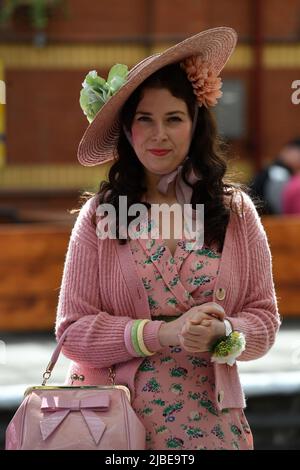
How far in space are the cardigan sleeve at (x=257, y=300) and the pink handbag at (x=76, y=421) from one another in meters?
0.32

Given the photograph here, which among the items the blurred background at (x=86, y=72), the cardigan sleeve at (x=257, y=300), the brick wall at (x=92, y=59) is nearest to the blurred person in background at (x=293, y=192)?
the blurred background at (x=86, y=72)

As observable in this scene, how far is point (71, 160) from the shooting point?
14.0 metres

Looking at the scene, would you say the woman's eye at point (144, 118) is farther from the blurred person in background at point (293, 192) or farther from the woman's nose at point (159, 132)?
the blurred person in background at point (293, 192)

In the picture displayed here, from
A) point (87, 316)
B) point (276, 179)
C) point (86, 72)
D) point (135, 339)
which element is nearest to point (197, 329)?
point (135, 339)

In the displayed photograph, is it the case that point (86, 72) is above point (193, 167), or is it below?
above

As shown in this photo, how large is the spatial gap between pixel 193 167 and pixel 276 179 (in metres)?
5.94

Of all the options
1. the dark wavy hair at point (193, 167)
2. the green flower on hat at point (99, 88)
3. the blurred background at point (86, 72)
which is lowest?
the dark wavy hair at point (193, 167)

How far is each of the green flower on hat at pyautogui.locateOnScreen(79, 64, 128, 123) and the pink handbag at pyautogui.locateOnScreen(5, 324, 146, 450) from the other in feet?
2.32

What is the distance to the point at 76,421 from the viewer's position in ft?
8.37

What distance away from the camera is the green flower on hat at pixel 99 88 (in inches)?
112

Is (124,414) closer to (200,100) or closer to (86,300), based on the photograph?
(86,300)

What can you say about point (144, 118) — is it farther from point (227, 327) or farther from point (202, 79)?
point (227, 327)

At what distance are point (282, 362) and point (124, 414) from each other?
4.30m

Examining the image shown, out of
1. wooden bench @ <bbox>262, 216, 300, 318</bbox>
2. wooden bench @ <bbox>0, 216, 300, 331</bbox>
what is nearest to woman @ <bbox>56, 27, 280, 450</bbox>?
wooden bench @ <bbox>0, 216, 300, 331</bbox>
